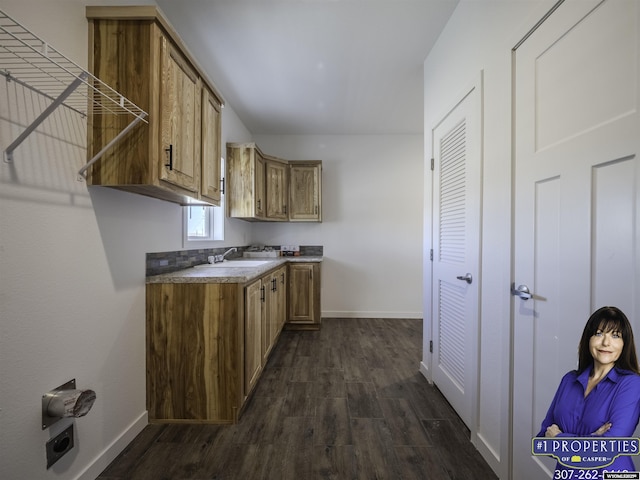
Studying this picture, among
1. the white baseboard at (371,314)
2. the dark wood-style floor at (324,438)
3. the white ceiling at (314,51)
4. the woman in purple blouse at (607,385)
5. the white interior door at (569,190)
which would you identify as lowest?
the dark wood-style floor at (324,438)

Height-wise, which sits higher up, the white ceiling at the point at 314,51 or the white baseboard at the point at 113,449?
the white ceiling at the point at 314,51

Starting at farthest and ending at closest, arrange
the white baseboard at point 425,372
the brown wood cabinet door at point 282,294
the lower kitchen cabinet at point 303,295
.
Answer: the lower kitchen cabinet at point 303,295 < the brown wood cabinet door at point 282,294 < the white baseboard at point 425,372

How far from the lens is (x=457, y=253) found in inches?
72.9

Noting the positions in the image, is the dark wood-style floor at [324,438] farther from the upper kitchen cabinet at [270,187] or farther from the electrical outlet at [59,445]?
the upper kitchen cabinet at [270,187]

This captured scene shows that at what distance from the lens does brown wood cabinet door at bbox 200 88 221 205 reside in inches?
72.9

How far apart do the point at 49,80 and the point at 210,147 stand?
0.88m

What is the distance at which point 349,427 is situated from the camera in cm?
173

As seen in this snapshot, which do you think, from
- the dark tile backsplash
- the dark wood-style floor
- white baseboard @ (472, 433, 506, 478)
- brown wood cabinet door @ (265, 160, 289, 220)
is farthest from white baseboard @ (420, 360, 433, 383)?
brown wood cabinet door @ (265, 160, 289, 220)

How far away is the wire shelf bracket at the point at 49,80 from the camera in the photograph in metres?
0.94

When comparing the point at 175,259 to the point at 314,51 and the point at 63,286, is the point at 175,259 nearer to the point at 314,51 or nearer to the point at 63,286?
the point at 63,286

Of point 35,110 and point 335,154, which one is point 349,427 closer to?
point 35,110

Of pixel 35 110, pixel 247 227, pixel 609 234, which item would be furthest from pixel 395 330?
pixel 35 110

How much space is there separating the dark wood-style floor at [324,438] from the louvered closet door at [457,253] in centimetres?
26

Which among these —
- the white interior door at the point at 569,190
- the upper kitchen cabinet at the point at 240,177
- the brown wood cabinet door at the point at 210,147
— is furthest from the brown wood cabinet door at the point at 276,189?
the white interior door at the point at 569,190
